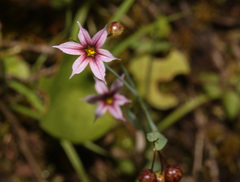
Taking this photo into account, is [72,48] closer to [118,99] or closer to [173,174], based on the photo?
[118,99]

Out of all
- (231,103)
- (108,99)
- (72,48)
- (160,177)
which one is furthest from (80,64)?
(231,103)

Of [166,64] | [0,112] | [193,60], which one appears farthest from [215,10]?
[0,112]

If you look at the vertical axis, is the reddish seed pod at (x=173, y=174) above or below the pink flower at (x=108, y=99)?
below

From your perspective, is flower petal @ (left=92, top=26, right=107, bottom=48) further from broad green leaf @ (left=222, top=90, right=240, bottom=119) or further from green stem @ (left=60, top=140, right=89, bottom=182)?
broad green leaf @ (left=222, top=90, right=240, bottom=119)

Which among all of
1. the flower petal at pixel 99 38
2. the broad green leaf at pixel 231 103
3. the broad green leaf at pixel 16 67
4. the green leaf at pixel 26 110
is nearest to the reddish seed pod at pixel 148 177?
the flower petal at pixel 99 38

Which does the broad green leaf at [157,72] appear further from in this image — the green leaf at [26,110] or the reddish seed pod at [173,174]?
the reddish seed pod at [173,174]
